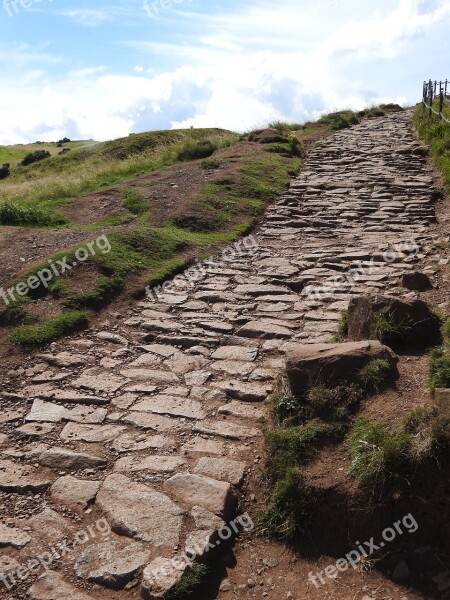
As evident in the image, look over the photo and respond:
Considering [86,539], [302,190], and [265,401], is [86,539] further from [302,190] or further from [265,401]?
[302,190]

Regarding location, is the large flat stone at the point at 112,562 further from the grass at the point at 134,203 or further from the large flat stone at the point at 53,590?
Answer: the grass at the point at 134,203

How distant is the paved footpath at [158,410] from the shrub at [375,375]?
3.16 ft

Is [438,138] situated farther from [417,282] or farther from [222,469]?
[222,469]

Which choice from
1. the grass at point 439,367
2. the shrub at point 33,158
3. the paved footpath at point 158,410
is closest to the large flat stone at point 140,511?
the paved footpath at point 158,410

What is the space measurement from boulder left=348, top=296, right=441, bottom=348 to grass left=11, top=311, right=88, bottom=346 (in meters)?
3.35

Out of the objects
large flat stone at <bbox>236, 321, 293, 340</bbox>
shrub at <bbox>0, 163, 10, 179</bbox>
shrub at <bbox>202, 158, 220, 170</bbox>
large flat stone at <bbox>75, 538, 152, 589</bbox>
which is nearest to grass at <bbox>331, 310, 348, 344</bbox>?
large flat stone at <bbox>236, 321, 293, 340</bbox>

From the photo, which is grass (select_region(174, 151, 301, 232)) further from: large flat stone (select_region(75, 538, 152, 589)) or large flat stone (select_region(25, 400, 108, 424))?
large flat stone (select_region(75, 538, 152, 589))

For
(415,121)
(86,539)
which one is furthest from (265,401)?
(415,121)

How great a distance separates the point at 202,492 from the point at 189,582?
78 centimetres

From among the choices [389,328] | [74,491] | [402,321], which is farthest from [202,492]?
[402,321]

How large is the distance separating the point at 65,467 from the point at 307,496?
1.89 m

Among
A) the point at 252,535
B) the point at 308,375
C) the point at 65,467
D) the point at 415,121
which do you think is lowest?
the point at 252,535

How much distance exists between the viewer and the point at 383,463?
3.84 m

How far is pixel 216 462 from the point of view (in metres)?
4.65
